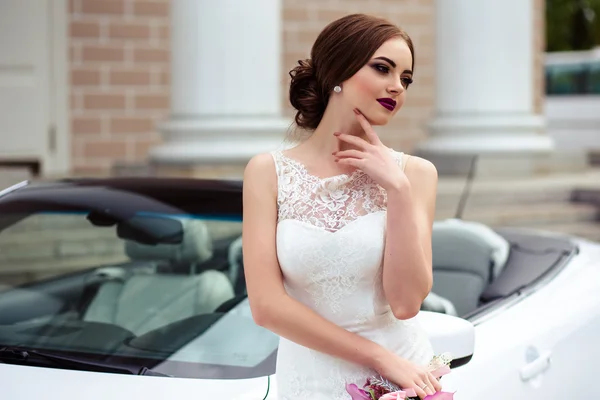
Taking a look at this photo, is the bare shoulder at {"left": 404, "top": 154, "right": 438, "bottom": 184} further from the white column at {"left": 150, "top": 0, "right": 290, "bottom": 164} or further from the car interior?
the white column at {"left": 150, "top": 0, "right": 290, "bottom": 164}

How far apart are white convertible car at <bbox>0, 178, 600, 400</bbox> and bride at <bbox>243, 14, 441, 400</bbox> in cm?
43

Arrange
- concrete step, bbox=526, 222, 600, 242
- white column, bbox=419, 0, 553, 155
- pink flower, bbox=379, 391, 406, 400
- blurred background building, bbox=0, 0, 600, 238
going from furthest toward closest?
white column, bbox=419, 0, 553, 155 < concrete step, bbox=526, 222, 600, 242 < blurred background building, bbox=0, 0, 600, 238 < pink flower, bbox=379, 391, 406, 400

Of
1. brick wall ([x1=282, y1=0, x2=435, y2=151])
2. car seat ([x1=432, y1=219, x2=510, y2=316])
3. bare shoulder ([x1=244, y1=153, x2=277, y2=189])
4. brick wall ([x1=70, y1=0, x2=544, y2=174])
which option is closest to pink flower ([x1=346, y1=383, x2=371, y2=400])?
bare shoulder ([x1=244, y1=153, x2=277, y2=189])

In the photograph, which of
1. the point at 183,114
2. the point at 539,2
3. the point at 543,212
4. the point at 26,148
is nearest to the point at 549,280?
the point at 183,114

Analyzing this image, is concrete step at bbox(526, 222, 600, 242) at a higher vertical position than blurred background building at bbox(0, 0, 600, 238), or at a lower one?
lower

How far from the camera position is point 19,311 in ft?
10.4

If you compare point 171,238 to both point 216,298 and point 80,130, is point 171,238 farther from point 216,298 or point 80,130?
point 80,130

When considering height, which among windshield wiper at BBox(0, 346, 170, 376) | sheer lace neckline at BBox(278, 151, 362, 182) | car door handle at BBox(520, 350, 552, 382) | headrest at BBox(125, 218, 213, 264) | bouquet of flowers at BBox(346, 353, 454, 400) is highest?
sheer lace neckline at BBox(278, 151, 362, 182)

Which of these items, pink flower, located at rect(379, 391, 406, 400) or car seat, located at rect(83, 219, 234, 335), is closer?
pink flower, located at rect(379, 391, 406, 400)

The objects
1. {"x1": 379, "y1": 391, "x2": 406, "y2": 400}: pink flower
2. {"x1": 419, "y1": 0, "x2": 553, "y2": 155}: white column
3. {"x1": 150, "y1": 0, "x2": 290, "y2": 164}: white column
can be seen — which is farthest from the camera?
{"x1": 419, "y1": 0, "x2": 553, "y2": 155}: white column

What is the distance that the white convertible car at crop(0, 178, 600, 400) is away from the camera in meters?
2.44

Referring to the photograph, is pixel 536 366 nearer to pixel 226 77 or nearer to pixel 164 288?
pixel 164 288

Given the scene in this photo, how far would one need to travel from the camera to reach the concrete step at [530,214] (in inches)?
306

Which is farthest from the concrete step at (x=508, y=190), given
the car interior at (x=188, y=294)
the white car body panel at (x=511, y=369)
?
the car interior at (x=188, y=294)
